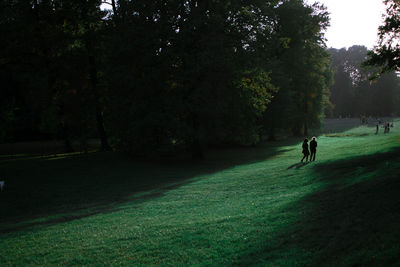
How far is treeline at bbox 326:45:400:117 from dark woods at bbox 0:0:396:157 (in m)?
77.9

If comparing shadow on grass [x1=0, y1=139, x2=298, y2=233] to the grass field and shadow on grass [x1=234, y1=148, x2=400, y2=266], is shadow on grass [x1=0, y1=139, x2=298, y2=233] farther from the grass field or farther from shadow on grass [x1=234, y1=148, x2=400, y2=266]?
shadow on grass [x1=234, y1=148, x2=400, y2=266]

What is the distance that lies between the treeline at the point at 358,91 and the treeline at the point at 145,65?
255ft

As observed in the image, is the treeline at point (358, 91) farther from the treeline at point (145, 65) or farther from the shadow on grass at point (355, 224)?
the shadow on grass at point (355, 224)

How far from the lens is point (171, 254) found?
25.2ft

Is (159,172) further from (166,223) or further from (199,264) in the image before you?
(199,264)

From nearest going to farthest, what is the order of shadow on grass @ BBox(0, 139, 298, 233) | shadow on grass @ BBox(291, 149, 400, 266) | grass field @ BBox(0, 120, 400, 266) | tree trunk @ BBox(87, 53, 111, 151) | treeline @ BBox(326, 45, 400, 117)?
shadow on grass @ BBox(291, 149, 400, 266) < grass field @ BBox(0, 120, 400, 266) < shadow on grass @ BBox(0, 139, 298, 233) < tree trunk @ BBox(87, 53, 111, 151) < treeline @ BBox(326, 45, 400, 117)

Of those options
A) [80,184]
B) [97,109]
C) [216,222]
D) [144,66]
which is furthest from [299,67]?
[216,222]

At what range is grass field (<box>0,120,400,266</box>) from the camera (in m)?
6.63

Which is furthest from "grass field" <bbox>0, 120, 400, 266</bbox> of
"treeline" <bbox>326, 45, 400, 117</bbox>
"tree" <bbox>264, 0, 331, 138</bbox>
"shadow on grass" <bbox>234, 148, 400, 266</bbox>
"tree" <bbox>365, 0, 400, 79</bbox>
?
"treeline" <bbox>326, 45, 400, 117</bbox>

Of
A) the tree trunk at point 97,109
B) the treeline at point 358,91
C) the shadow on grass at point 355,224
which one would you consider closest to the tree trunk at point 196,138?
the tree trunk at point 97,109

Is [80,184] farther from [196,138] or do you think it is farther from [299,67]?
[299,67]

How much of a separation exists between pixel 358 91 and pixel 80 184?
110 metres

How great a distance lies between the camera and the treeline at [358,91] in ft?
335

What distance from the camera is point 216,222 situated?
31.8 ft
